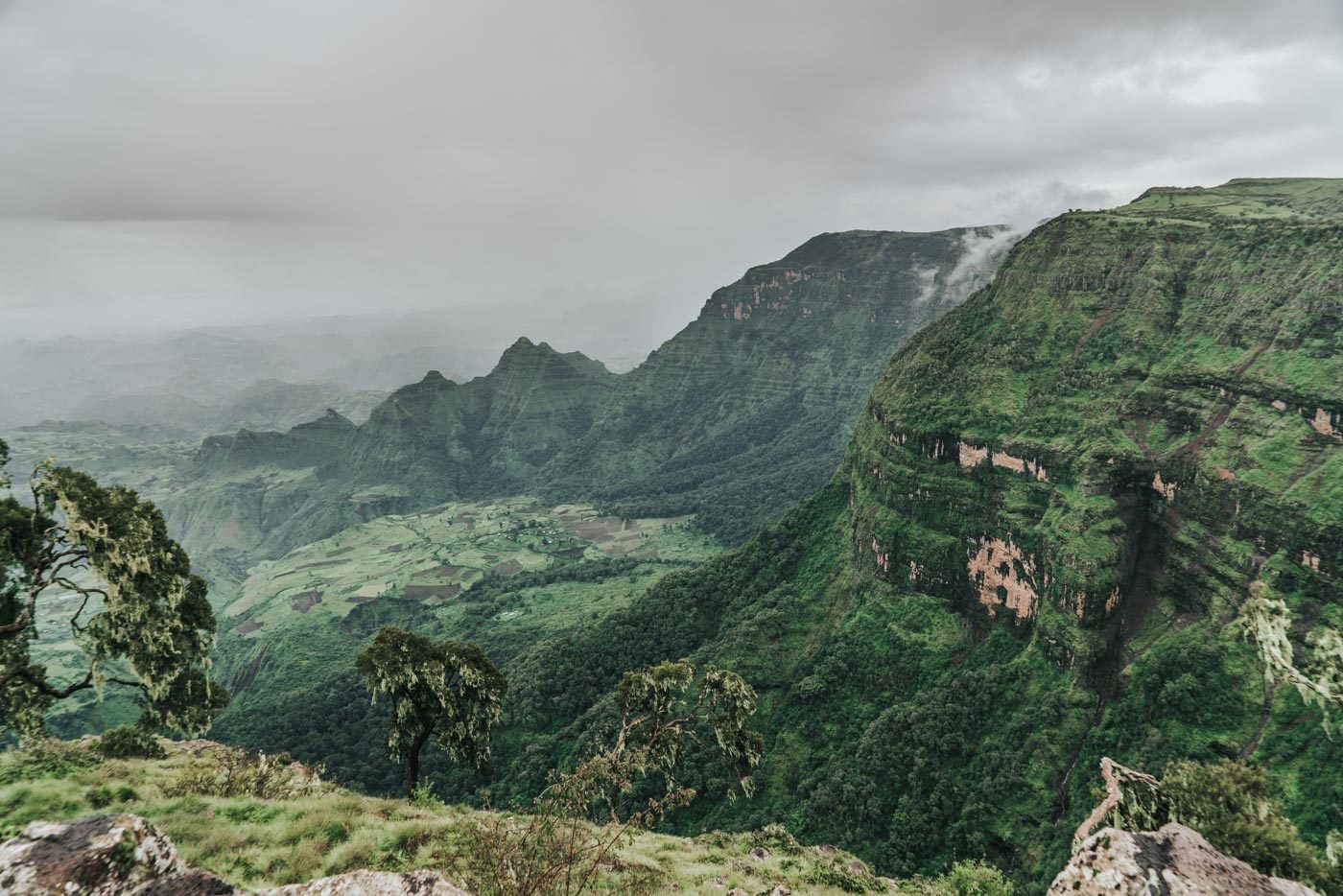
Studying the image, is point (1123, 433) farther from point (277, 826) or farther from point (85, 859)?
point (85, 859)

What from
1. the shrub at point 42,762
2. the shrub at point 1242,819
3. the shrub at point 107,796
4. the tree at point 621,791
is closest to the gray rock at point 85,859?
the tree at point 621,791

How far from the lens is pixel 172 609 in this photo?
22.5 m

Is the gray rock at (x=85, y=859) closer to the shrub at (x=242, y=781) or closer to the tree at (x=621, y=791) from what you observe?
the tree at (x=621, y=791)

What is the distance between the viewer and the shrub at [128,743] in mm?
26750

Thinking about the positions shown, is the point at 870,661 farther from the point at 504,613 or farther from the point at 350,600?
the point at 350,600

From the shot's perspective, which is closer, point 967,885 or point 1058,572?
point 967,885

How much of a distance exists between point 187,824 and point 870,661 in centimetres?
7847

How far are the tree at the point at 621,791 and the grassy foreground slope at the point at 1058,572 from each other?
61.7ft

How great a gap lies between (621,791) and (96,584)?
2224cm

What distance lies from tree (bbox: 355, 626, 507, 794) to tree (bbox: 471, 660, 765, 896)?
612cm

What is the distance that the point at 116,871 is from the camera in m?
9.13

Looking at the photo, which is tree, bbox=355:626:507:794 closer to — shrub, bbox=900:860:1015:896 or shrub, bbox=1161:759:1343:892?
shrub, bbox=900:860:1015:896

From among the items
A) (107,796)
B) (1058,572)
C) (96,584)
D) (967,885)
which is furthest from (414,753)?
(1058,572)

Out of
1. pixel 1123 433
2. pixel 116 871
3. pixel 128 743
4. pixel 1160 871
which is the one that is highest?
pixel 1123 433
